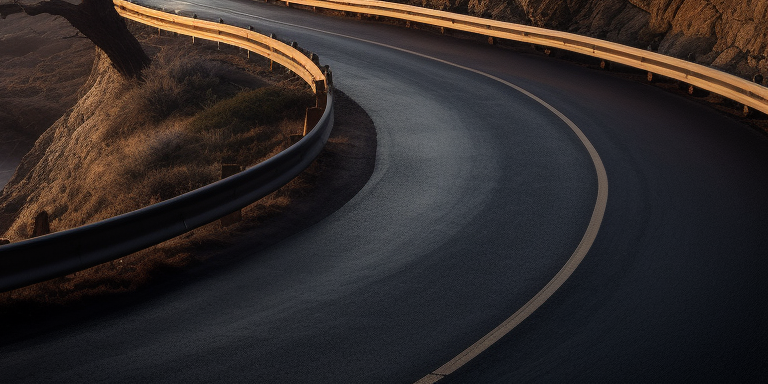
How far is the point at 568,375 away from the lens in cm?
553

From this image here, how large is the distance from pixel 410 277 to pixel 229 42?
581 inches

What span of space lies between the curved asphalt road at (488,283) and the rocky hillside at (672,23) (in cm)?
504

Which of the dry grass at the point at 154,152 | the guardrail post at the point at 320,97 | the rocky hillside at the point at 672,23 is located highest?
the rocky hillside at the point at 672,23

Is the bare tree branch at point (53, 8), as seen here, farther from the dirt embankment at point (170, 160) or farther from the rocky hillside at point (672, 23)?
the rocky hillside at point (672, 23)

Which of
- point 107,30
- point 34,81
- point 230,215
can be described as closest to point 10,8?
point 107,30

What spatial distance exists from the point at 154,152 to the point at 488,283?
8479 mm

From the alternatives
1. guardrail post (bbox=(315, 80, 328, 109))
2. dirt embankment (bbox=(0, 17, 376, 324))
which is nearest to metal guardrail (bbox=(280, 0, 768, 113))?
dirt embankment (bbox=(0, 17, 376, 324))

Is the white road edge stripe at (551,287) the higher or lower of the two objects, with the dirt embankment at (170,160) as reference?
higher

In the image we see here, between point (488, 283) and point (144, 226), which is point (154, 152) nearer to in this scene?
point (144, 226)

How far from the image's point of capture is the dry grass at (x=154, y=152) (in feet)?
24.1

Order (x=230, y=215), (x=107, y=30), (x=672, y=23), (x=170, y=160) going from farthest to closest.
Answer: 1. (x=672, y=23)
2. (x=107, y=30)
3. (x=170, y=160)
4. (x=230, y=215)

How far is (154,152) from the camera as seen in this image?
13.7 meters

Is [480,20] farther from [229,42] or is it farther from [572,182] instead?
[572,182]

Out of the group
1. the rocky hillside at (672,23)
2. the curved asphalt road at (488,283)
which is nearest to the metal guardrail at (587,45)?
the rocky hillside at (672,23)
